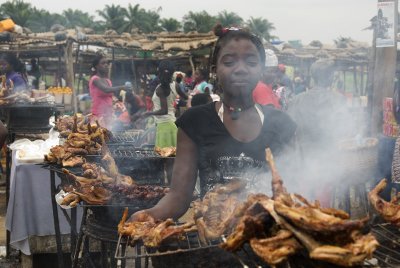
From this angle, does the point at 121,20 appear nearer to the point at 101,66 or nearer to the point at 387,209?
the point at 101,66

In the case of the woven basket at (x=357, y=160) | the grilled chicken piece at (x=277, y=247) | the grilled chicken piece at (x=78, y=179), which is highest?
the grilled chicken piece at (x=277, y=247)

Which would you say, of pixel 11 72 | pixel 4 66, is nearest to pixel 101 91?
pixel 11 72

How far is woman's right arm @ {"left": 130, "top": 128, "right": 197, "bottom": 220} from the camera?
3.21 meters

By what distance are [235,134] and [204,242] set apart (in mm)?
923

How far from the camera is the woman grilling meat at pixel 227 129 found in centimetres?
313

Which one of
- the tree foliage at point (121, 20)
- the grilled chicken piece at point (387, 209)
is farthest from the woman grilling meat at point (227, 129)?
the tree foliage at point (121, 20)

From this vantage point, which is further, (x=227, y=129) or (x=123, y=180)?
(x=123, y=180)

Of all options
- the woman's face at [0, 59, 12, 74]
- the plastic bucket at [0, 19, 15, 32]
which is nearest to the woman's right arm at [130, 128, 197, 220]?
the woman's face at [0, 59, 12, 74]

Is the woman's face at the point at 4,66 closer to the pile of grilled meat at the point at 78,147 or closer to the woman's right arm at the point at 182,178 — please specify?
the pile of grilled meat at the point at 78,147

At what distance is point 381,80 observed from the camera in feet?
22.9

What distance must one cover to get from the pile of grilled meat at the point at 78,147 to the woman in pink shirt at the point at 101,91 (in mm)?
3716

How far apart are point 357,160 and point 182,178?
3.06m

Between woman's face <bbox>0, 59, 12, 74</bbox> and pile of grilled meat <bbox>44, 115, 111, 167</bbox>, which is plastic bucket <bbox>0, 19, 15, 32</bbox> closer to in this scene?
woman's face <bbox>0, 59, 12, 74</bbox>

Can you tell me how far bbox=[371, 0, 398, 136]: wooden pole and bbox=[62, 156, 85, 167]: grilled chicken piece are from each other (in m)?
3.93
